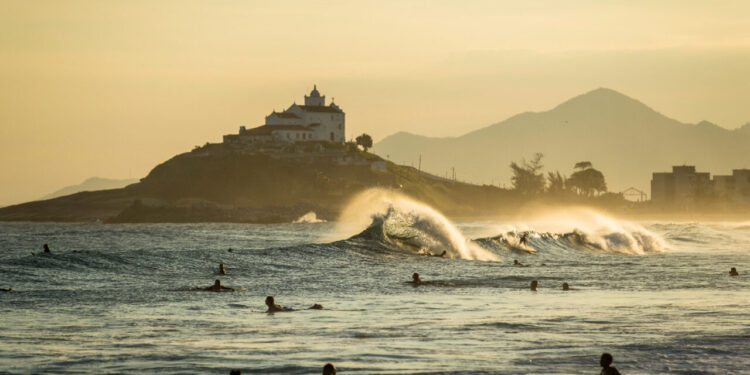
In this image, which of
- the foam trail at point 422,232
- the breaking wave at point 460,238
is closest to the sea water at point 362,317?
the foam trail at point 422,232

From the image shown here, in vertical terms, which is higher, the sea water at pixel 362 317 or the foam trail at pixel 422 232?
the foam trail at pixel 422 232

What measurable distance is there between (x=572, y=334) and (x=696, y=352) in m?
3.52

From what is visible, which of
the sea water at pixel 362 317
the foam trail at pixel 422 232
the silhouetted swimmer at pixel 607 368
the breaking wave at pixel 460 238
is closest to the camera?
the silhouetted swimmer at pixel 607 368

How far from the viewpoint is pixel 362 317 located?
29.5 meters

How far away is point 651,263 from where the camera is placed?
58.1 metres

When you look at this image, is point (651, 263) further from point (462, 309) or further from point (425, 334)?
point (425, 334)

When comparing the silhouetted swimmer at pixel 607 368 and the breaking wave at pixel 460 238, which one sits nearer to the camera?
the silhouetted swimmer at pixel 607 368

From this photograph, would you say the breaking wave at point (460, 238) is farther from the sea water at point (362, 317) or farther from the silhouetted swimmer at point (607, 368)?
the silhouetted swimmer at point (607, 368)

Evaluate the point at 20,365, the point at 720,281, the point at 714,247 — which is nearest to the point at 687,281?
the point at 720,281

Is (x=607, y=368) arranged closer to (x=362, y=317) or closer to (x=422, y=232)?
(x=362, y=317)

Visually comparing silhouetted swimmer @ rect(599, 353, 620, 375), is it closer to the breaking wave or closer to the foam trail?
the breaking wave

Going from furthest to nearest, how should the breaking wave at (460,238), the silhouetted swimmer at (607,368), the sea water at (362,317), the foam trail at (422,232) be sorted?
the breaking wave at (460,238) → the foam trail at (422,232) → the sea water at (362,317) → the silhouetted swimmer at (607,368)

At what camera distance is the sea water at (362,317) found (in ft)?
73.3

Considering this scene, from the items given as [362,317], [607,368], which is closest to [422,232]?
[362,317]
